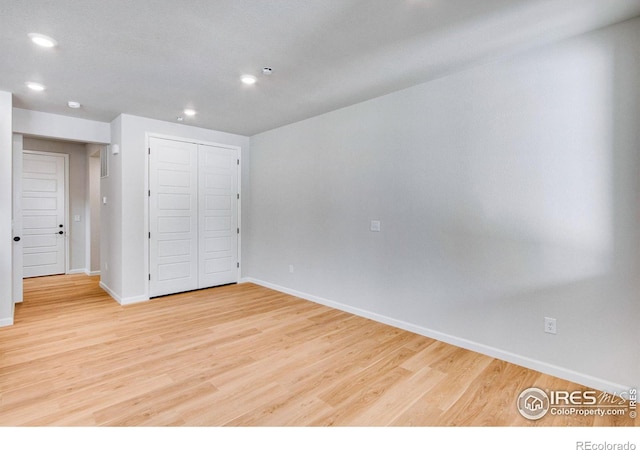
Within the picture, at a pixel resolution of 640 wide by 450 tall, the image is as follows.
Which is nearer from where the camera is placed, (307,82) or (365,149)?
(307,82)

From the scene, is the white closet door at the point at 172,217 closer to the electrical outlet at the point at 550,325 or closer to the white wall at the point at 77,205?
the white wall at the point at 77,205

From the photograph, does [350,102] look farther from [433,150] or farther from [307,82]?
[433,150]

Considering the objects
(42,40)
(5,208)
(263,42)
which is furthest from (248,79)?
(5,208)

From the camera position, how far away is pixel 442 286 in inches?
126

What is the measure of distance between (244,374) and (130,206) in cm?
310

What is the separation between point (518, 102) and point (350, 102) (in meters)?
1.80

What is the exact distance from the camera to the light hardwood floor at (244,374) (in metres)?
2.03

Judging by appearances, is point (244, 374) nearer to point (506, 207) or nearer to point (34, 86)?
point (506, 207)

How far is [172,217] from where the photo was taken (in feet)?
15.9

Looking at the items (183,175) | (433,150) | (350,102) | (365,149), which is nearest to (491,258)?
(433,150)

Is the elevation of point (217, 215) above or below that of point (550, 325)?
above

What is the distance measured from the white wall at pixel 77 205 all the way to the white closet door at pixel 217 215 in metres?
2.97

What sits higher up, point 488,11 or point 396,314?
point 488,11

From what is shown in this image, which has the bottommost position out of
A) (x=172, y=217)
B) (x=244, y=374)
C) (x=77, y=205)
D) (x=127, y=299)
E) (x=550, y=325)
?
(x=244, y=374)
